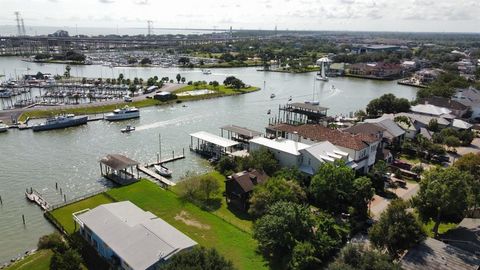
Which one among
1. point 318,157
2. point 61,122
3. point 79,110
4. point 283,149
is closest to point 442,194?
point 318,157

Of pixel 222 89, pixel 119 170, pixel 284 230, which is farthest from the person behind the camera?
pixel 222 89

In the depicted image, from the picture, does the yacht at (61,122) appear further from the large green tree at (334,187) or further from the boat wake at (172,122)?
the large green tree at (334,187)

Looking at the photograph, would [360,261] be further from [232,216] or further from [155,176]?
[155,176]

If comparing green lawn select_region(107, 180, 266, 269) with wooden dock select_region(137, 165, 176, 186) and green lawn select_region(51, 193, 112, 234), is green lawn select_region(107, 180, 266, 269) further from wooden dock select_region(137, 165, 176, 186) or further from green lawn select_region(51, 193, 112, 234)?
wooden dock select_region(137, 165, 176, 186)

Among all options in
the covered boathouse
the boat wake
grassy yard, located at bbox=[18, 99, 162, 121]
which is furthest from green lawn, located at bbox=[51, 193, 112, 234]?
grassy yard, located at bbox=[18, 99, 162, 121]

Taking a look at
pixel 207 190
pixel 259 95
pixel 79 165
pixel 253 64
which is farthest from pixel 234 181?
pixel 253 64

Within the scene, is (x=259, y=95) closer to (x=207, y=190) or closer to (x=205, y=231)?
(x=207, y=190)

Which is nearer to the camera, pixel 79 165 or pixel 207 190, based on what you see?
pixel 207 190
